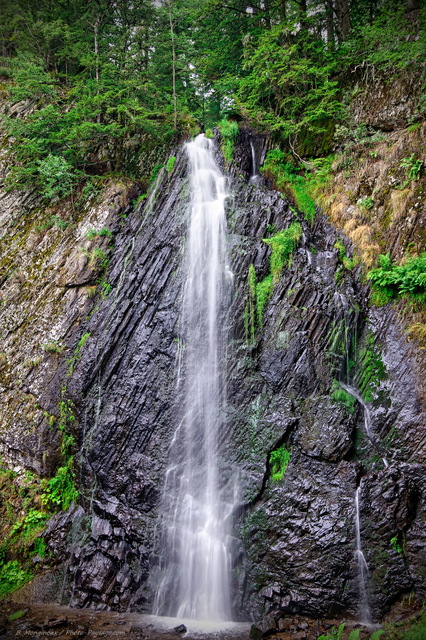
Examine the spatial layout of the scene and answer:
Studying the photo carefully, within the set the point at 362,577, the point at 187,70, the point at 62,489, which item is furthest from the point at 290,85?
the point at 62,489

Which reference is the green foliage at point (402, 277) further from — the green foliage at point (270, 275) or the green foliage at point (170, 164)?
the green foliage at point (170, 164)

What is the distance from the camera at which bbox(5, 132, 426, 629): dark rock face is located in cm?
678

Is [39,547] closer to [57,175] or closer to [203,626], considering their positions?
[203,626]

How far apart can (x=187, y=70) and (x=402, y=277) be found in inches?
521

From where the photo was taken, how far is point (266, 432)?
8203mm

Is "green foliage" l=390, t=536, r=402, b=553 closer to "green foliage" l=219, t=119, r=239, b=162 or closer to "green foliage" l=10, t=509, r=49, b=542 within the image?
"green foliage" l=10, t=509, r=49, b=542

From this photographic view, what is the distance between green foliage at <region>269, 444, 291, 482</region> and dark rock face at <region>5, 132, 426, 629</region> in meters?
0.09

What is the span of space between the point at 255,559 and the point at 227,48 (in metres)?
17.8

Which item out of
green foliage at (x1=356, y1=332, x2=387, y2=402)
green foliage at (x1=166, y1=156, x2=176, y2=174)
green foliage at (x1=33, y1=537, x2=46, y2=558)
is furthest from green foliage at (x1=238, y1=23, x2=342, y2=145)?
green foliage at (x1=33, y1=537, x2=46, y2=558)

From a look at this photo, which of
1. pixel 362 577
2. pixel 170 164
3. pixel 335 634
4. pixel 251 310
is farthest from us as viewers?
pixel 170 164

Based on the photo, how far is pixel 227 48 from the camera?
1464 cm

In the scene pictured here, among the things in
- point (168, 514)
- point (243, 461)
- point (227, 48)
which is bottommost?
point (168, 514)

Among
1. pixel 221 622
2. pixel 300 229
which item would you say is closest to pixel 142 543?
pixel 221 622

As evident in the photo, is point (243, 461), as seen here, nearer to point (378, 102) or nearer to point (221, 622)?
point (221, 622)
